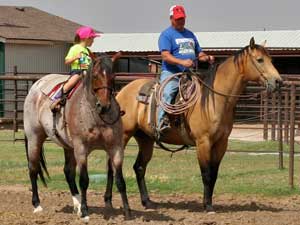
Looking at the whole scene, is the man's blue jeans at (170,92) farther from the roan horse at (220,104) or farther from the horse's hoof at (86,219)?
the horse's hoof at (86,219)

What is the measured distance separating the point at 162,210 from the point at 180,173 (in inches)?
145

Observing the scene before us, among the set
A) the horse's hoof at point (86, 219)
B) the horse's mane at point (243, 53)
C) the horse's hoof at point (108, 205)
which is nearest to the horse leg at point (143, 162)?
the horse's hoof at point (108, 205)

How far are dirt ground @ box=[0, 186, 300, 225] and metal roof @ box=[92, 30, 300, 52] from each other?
19.3 metres

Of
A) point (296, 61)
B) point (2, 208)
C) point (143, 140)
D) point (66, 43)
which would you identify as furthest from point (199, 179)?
point (66, 43)

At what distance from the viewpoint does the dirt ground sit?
28.6 ft

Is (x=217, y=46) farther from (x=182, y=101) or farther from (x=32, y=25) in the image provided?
(x=182, y=101)

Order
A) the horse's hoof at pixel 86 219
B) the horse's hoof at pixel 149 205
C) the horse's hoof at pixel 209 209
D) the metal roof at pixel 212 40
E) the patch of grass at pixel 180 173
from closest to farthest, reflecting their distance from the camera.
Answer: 1. the horse's hoof at pixel 86 219
2. the horse's hoof at pixel 209 209
3. the horse's hoof at pixel 149 205
4. the patch of grass at pixel 180 173
5. the metal roof at pixel 212 40

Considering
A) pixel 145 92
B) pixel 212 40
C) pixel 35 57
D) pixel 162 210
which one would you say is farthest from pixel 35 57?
pixel 162 210

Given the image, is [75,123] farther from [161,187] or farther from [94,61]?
[161,187]

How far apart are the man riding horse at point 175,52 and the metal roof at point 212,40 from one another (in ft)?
65.2

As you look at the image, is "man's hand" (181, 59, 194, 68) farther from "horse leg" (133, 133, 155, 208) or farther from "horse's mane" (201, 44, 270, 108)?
"horse leg" (133, 133, 155, 208)

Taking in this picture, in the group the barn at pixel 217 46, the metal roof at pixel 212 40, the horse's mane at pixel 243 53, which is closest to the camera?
the horse's mane at pixel 243 53

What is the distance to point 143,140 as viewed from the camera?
34.7 feet

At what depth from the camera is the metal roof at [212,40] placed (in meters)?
30.9
